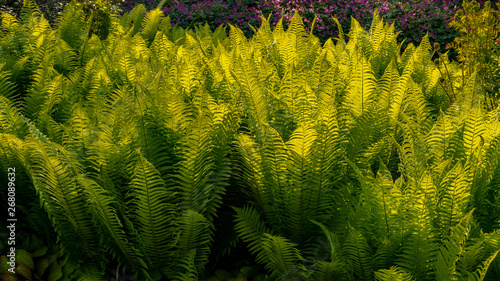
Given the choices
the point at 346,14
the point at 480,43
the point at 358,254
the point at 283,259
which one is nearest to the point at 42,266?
the point at 283,259

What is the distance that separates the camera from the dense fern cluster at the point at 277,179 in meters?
1.67

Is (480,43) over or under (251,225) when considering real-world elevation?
over

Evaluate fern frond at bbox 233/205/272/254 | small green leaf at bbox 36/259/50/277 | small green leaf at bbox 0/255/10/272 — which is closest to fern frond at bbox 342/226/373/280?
fern frond at bbox 233/205/272/254

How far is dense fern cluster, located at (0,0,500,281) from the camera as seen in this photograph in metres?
1.67

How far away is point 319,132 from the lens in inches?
71.6

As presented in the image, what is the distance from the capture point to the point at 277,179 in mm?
1883

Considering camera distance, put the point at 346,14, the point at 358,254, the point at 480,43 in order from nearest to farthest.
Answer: the point at 358,254, the point at 480,43, the point at 346,14

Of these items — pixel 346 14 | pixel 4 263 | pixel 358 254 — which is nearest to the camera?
pixel 358 254

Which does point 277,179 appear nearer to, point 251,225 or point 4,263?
point 251,225

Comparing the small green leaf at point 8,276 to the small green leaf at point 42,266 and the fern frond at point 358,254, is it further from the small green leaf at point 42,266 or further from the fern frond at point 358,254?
the fern frond at point 358,254

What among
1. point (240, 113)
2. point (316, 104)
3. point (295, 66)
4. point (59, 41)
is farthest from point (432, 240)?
point (59, 41)

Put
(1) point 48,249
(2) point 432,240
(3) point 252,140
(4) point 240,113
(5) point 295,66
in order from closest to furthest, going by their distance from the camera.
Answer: (2) point 432,240, (3) point 252,140, (4) point 240,113, (1) point 48,249, (5) point 295,66

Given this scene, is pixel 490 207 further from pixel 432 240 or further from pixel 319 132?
pixel 319 132

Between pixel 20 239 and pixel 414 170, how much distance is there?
182 centimetres
